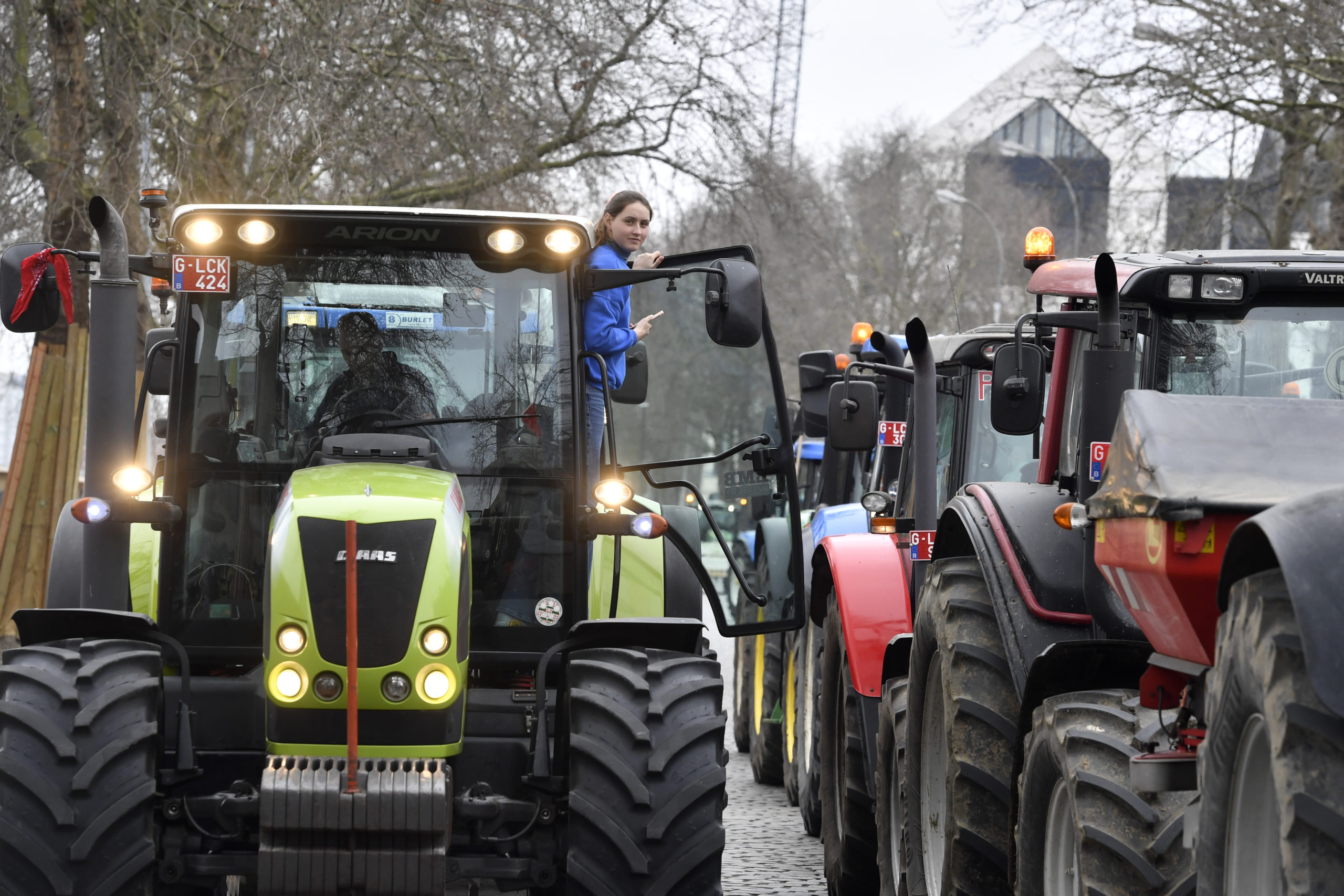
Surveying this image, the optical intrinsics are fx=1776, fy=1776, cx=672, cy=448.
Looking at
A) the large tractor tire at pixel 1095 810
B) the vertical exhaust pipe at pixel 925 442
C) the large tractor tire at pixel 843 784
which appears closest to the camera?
the large tractor tire at pixel 1095 810

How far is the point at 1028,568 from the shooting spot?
5059mm

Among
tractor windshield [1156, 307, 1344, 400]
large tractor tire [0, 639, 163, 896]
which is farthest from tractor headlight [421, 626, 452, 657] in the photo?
tractor windshield [1156, 307, 1344, 400]

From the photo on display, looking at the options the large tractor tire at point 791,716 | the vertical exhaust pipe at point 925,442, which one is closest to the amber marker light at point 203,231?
the vertical exhaust pipe at point 925,442

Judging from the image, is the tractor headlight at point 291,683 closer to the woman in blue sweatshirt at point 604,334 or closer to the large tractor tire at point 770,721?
the woman in blue sweatshirt at point 604,334

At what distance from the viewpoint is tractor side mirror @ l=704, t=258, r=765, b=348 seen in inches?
213

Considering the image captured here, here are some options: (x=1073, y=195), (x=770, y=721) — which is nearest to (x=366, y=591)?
(x=770, y=721)

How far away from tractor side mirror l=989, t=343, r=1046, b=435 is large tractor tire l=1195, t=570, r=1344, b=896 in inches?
102

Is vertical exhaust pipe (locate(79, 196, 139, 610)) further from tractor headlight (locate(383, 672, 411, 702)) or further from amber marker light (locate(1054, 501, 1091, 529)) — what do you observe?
amber marker light (locate(1054, 501, 1091, 529))

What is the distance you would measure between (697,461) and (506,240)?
3.32 ft

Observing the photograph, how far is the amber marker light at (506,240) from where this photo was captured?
556 cm

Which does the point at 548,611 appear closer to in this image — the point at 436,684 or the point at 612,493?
the point at 612,493

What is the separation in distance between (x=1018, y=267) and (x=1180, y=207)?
22.5 metres

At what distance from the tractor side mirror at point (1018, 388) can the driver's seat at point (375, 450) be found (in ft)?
5.85

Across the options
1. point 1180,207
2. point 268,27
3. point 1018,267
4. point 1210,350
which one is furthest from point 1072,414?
point 1018,267
